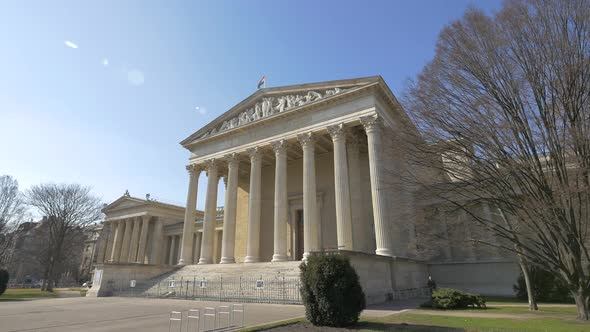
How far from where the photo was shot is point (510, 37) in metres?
10.9

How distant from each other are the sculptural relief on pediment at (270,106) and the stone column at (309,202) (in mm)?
3180

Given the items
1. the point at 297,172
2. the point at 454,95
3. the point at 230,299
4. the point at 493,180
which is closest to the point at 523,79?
the point at 454,95

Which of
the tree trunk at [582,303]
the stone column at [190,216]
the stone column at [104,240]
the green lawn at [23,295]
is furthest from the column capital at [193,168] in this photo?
the stone column at [104,240]

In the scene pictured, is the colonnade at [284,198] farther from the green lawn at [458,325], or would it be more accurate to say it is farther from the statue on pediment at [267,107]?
the green lawn at [458,325]

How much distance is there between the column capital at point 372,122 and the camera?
73.8 feet

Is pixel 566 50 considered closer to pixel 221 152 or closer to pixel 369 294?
pixel 369 294

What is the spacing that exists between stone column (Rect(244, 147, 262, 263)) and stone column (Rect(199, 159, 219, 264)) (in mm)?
4165

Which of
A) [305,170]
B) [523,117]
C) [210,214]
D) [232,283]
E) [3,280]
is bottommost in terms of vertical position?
[232,283]

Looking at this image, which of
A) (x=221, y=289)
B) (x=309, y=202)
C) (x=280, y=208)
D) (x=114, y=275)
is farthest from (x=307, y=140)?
(x=114, y=275)

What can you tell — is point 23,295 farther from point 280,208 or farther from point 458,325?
point 458,325

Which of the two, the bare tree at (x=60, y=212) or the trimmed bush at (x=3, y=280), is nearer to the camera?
the trimmed bush at (x=3, y=280)

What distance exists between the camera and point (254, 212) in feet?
87.5

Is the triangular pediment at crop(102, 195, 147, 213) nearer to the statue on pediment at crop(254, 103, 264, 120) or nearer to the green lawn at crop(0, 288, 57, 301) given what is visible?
the green lawn at crop(0, 288, 57, 301)

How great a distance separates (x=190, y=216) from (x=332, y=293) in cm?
2469
